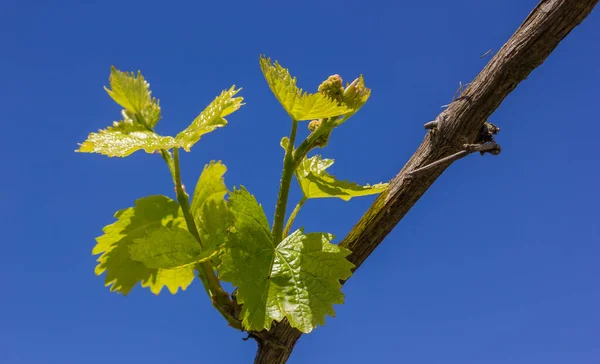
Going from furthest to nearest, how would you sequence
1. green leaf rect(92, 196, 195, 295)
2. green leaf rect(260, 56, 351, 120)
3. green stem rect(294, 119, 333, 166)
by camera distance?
green leaf rect(92, 196, 195, 295), green stem rect(294, 119, 333, 166), green leaf rect(260, 56, 351, 120)

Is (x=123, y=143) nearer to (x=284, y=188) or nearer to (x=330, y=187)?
(x=284, y=188)

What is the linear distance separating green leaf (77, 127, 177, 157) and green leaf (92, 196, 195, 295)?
0.30 meters

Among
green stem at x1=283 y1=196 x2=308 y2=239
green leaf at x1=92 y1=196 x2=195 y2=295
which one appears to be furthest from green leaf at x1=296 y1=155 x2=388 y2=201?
green leaf at x1=92 y1=196 x2=195 y2=295

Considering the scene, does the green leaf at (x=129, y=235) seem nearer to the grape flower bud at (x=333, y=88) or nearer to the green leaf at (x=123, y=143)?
the green leaf at (x=123, y=143)

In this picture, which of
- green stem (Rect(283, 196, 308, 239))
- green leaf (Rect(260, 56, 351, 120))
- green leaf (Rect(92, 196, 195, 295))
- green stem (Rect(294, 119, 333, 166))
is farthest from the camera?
green leaf (Rect(92, 196, 195, 295))

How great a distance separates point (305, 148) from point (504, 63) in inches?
22.1

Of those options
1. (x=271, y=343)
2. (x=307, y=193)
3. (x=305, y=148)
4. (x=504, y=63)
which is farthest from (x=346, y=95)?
(x=271, y=343)

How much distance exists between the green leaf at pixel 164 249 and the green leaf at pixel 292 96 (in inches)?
17.5

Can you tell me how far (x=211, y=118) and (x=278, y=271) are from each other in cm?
41

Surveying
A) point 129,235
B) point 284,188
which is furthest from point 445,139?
point 129,235

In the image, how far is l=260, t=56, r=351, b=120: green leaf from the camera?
4.26 feet

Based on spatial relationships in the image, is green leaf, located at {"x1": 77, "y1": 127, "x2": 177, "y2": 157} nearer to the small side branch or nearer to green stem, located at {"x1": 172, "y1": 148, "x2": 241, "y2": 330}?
green stem, located at {"x1": 172, "y1": 148, "x2": 241, "y2": 330}

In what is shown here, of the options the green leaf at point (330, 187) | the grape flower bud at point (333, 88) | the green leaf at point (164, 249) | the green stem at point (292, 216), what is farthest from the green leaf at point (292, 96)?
the green leaf at point (164, 249)

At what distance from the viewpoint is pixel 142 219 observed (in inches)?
64.9
